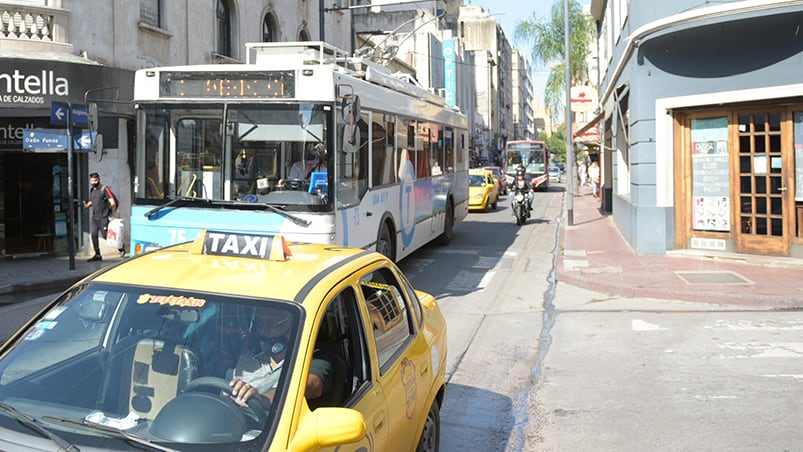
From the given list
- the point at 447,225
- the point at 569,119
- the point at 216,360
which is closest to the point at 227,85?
the point at 216,360

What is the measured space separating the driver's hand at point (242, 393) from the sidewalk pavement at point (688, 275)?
9.02 meters

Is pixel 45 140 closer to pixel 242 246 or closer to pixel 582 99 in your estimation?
pixel 242 246

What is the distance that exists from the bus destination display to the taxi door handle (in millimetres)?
5992

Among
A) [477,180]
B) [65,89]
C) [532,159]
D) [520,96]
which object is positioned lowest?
[477,180]

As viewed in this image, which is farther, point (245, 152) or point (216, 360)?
point (245, 152)

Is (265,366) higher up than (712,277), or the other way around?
(265,366)

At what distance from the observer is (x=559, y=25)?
128 ft

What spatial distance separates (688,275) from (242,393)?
10670 millimetres

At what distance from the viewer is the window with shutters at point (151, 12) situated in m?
17.9

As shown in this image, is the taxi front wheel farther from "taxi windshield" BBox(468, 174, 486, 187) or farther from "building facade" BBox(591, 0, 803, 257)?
"taxi windshield" BBox(468, 174, 486, 187)

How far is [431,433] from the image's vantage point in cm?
441

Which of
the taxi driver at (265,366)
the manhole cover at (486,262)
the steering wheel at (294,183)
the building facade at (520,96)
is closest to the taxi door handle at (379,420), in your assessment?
the taxi driver at (265,366)

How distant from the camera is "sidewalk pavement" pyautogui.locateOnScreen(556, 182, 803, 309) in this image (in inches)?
419

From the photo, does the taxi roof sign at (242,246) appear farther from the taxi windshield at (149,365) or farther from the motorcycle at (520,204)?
the motorcycle at (520,204)
